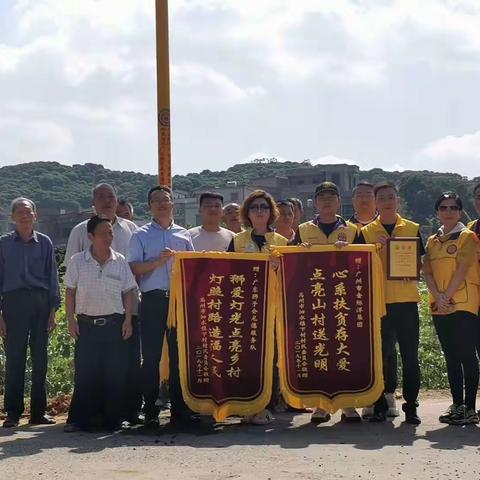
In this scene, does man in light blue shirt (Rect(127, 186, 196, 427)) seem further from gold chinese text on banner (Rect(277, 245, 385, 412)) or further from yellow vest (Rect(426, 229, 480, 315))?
yellow vest (Rect(426, 229, 480, 315))

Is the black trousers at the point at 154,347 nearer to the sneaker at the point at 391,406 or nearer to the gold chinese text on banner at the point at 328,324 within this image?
the gold chinese text on banner at the point at 328,324

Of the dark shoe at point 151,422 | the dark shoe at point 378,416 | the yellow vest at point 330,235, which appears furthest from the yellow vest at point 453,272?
the dark shoe at point 151,422

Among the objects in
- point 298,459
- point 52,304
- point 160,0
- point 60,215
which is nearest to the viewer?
point 298,459

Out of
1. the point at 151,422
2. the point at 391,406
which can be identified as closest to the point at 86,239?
the point at 151,422

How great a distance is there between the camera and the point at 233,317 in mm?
7391

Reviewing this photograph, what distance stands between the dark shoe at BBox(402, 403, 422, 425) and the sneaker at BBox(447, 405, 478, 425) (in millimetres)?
277

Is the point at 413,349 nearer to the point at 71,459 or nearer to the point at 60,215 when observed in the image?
the point at 71,459

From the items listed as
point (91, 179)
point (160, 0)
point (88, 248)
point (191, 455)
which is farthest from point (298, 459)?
point (91, 179)

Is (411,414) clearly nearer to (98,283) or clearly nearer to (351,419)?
(351,419)

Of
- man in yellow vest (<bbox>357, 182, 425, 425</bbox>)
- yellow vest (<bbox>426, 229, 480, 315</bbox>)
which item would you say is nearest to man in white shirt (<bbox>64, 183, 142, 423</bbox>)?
man in yellow vest (<bbox>357, 182, 425, 425</bbox>)

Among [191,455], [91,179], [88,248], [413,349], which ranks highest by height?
[91,179]

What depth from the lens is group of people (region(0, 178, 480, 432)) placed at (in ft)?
23.6

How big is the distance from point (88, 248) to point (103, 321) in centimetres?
68

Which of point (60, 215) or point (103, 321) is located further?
point (60, 215)
